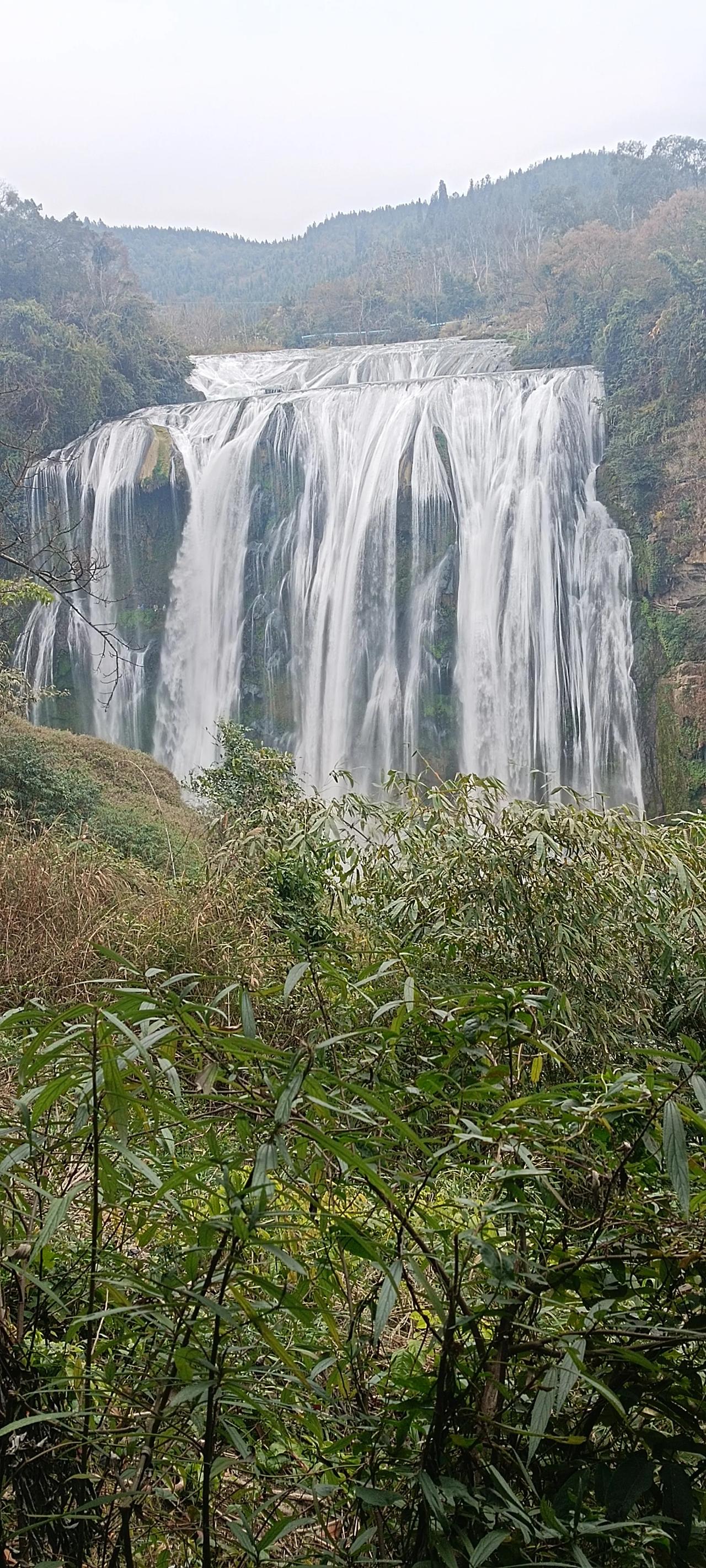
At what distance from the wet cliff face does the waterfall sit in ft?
1.05

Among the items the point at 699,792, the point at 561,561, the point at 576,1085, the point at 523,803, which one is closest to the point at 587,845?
the point at 523,803

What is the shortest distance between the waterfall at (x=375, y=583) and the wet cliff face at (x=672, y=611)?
0.32 metres

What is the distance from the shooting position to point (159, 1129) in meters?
0.92

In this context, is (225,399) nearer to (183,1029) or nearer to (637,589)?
(637,589)

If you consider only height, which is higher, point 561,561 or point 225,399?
point 225,399

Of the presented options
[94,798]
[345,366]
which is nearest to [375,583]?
[94,798]

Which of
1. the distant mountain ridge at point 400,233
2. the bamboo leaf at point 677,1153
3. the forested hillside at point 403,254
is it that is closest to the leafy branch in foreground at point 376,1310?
the bamboo leaf at point 677,1153

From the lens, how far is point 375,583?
64.4 ft

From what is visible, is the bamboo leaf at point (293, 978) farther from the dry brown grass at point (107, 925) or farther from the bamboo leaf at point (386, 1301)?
the dry brown grass at point (107, 925)

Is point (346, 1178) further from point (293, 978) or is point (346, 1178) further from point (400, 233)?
point (400, 233)

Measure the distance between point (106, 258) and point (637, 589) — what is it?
2788cm

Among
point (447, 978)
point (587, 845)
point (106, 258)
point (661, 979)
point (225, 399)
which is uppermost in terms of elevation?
point (106, 258)

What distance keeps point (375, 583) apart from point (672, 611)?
538cm

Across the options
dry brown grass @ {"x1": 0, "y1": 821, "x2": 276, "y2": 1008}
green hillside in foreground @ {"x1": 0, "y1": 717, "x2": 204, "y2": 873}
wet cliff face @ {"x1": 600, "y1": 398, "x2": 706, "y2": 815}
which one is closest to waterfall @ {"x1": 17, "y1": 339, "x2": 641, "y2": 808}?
wet cliff face @ {"x1": 600, "y1": 398, "x2": 706, "y2": 815}
